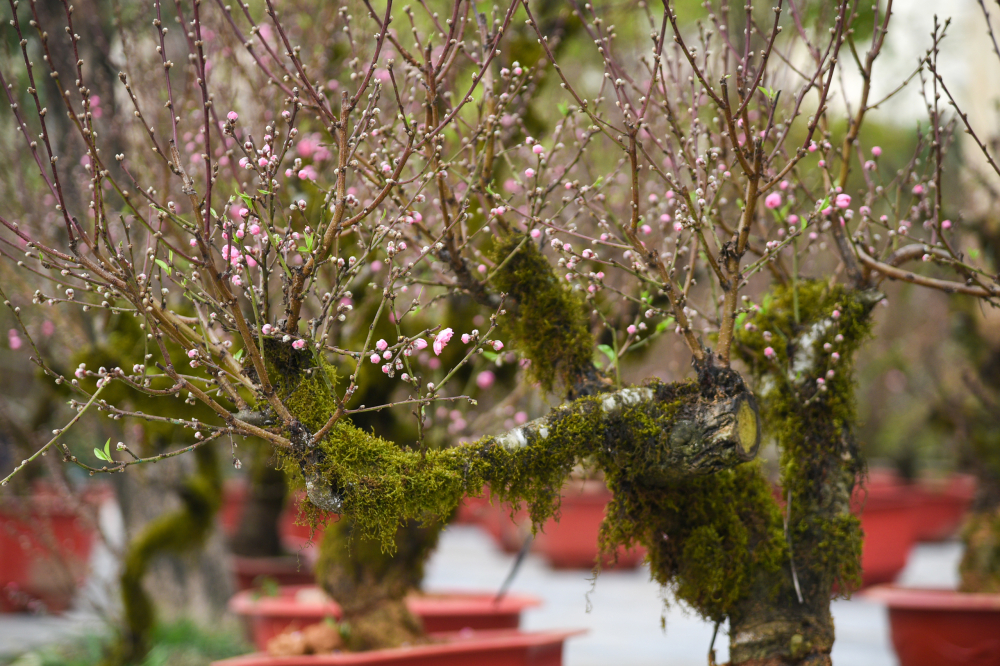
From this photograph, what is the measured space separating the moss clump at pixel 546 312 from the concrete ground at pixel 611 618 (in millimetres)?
1012

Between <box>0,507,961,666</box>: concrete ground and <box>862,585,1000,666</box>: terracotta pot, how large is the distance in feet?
3.58

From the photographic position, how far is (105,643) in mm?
5863

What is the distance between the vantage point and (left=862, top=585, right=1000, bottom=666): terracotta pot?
478 centimetres

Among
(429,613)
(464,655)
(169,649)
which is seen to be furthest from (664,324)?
(169,649)

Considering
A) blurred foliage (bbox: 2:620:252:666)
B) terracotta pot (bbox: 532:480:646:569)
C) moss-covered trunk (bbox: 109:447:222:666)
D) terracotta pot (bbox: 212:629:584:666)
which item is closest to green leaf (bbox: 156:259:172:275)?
terracotta pot (bbox: 212:629:584:666)

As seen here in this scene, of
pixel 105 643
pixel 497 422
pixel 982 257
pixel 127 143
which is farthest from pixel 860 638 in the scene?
pixel 127 143

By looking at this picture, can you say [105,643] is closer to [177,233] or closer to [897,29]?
[177,233]

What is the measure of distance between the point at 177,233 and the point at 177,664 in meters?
3.22

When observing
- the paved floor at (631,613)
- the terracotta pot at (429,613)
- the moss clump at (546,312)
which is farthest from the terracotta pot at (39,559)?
the moss clump at (546,312)

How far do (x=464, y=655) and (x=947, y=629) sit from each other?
2.92 metres

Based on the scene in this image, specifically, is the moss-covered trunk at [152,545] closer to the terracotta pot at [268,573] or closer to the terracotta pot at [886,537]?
the terracotta pot at [268,573]

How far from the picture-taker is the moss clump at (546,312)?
3.22 m

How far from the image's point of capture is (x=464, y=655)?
4.15 metres

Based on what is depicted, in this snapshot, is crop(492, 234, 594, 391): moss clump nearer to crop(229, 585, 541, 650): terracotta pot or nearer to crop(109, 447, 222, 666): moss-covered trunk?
crop(229, 585, 541, 650): terracotta pot
